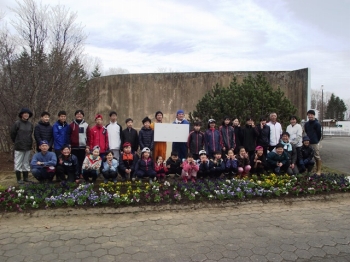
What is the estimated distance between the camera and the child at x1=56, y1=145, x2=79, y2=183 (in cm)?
623

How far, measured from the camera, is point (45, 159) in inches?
245

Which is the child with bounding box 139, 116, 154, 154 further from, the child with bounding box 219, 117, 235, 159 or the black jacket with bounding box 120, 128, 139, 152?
the child with bounding box 219, 117, 235, 159

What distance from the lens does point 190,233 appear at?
4.11 m

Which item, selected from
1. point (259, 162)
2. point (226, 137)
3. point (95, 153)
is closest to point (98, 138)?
point (95, 153)

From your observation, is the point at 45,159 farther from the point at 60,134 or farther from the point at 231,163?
the point at 231,163

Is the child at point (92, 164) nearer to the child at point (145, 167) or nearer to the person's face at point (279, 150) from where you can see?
the child at point (145, 167)

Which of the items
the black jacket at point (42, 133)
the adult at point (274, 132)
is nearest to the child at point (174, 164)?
the adult at point (274, 132)

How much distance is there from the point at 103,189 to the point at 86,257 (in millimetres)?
2221

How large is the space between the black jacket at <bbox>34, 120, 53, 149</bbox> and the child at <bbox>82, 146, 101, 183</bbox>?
1.07 meters

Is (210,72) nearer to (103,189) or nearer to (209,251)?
(103,189)

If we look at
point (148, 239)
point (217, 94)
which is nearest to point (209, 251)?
point (148, 239)

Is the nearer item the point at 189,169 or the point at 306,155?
the point at 189,169

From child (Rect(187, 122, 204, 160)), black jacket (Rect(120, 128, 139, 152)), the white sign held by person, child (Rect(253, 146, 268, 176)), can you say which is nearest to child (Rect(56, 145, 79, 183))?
black jacket (Rect(120, 128, 139, 152))

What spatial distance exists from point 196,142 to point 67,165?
3134mm
